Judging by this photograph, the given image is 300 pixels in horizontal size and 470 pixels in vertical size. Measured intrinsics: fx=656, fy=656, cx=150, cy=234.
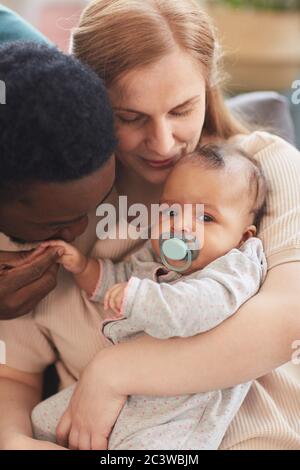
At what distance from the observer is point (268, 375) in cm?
117

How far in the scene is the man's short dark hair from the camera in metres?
0.86

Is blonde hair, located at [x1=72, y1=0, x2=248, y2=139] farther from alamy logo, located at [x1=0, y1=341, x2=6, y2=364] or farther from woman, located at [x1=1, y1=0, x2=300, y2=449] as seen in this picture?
alamy logo, located at [x1=0, y1=341, x2=6, y2=364]

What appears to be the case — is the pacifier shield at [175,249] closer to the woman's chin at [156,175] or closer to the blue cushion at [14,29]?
the woman's chin at [156,175]

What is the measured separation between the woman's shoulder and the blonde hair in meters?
0.16

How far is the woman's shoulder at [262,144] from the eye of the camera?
124 centimetres

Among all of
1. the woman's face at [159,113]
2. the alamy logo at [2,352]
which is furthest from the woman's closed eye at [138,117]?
the alamy logo at [2,352]

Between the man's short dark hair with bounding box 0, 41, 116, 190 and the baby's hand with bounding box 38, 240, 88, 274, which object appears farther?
the baby's hand with bounding box 38, 240, 88, 274

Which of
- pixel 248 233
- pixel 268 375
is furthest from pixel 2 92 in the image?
pixel 268 375

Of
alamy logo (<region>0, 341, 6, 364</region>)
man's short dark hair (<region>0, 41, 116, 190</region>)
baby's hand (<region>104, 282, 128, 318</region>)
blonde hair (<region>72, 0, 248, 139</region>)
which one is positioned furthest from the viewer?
alamy logo (<region>0, 341, 6, 364</region>)

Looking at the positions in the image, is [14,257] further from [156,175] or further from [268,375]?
[268,375]

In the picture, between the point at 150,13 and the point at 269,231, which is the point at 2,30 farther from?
the point at 269,231

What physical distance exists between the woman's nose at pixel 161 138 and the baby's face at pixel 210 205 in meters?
0.04

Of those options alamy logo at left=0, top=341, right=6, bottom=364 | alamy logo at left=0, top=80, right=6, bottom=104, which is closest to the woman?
alamy logo at left=0, top=341, right=6, bottom=364

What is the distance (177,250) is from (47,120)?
0.32 meters
